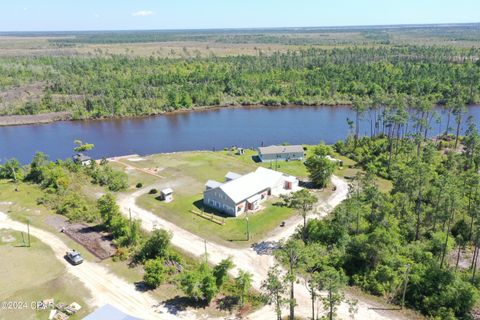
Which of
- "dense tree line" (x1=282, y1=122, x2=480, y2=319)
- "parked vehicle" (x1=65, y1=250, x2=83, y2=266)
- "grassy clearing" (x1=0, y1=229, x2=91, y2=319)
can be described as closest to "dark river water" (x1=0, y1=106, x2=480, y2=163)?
"dense tree line" (x1=282, y1=122, x2=480, y2=319)

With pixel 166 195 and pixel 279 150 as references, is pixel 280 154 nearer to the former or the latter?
pixel 279 150

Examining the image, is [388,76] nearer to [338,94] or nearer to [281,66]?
[338,94]

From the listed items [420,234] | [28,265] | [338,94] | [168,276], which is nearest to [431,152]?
[420,234]

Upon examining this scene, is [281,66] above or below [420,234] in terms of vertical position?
above

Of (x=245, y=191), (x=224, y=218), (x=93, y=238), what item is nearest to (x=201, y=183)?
(x=245, y=191)

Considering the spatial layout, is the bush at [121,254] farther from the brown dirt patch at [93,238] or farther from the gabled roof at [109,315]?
the gabled roof at [109,315]

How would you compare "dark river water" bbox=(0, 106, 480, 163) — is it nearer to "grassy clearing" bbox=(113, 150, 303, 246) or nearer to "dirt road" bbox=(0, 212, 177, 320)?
"grassy clearing" bbox=(113, 150, 303, 246)

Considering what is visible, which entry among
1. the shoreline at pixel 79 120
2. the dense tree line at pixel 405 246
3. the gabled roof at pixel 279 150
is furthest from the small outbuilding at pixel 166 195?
the shoreline at pixel 79 120

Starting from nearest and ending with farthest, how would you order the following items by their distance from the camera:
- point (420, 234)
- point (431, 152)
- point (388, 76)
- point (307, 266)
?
point (307, 266)
point (420, 234)
point (431, 152)
point (388, 76)
